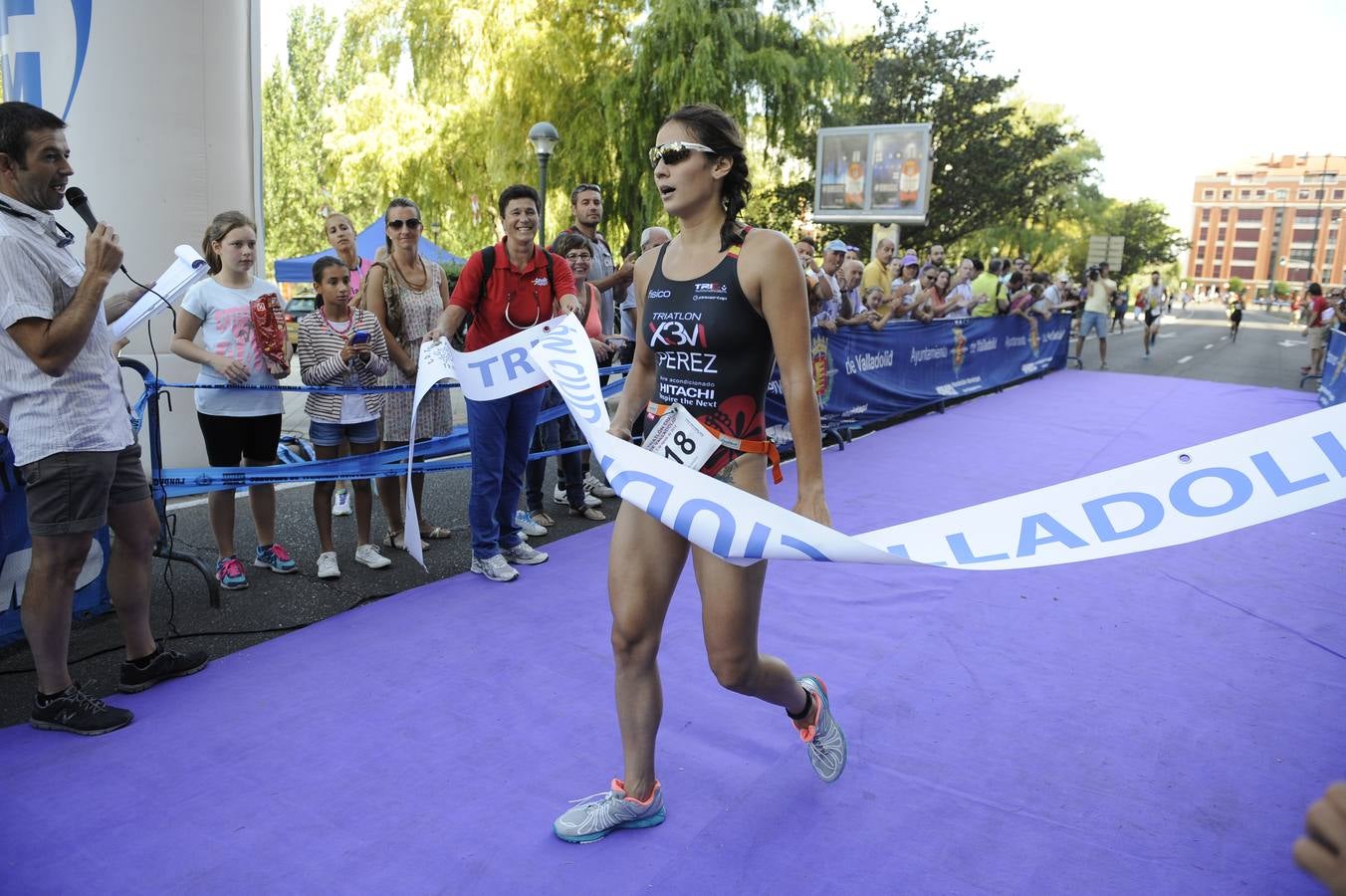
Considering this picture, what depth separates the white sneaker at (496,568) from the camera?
16.0ft

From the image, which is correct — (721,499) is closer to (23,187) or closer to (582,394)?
(582,394)

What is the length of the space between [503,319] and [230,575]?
1973 mm

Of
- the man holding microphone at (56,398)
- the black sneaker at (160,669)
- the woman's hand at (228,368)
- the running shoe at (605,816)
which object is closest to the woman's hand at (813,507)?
the running shoe at (605,816)

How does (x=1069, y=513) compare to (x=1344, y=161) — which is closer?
(x=1069, y=513)

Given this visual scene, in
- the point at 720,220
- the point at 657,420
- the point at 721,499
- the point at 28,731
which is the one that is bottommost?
the point at 28,731

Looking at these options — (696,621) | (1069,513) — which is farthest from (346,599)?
(1069,513)

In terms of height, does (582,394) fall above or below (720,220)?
below

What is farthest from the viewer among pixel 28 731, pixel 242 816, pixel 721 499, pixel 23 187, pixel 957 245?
pixel 957 245

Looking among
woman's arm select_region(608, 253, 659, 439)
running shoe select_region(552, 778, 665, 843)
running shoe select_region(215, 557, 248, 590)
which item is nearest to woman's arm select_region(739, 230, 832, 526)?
woman's arm select_region(608, 253, 659, 439)

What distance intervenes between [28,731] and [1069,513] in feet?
11.7

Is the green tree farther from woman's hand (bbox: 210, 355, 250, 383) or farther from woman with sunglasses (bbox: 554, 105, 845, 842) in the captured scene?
woman with sunglasses (bbox: 554, 105, 845, 842)

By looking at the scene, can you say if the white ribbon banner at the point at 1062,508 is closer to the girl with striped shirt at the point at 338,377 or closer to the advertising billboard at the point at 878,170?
the girl with striped shirt at the point at 338,377

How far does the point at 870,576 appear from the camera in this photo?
5047mm

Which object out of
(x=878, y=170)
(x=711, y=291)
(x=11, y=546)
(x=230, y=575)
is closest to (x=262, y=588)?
(x=230, y=575)
